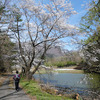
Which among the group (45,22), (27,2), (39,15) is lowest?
(45,22)

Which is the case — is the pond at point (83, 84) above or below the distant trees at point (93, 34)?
below

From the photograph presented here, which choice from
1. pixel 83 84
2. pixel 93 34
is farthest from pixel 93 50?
pixel 83 84

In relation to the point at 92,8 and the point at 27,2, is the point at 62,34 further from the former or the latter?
the point at 92,8

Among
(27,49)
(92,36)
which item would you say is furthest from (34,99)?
(27,49)

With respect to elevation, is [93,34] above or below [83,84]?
above

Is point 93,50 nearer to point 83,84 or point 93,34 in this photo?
point 93,34

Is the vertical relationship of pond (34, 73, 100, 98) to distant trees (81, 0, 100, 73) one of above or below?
below

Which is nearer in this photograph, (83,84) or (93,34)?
(93,34)

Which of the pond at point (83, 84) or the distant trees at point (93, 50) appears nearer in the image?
the distant trees at point (93, 50)

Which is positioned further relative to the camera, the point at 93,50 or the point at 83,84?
the point at 83,84

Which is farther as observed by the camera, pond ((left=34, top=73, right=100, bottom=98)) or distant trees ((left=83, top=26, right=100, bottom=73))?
pond ((left=34, top=73, right=100, bottom=98))

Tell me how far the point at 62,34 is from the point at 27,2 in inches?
204

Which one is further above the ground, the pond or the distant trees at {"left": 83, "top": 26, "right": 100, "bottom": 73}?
the distant trees at {"left": 83, "top": 26, "right": 100, "bottom": 73}

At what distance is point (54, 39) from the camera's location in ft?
42.7
